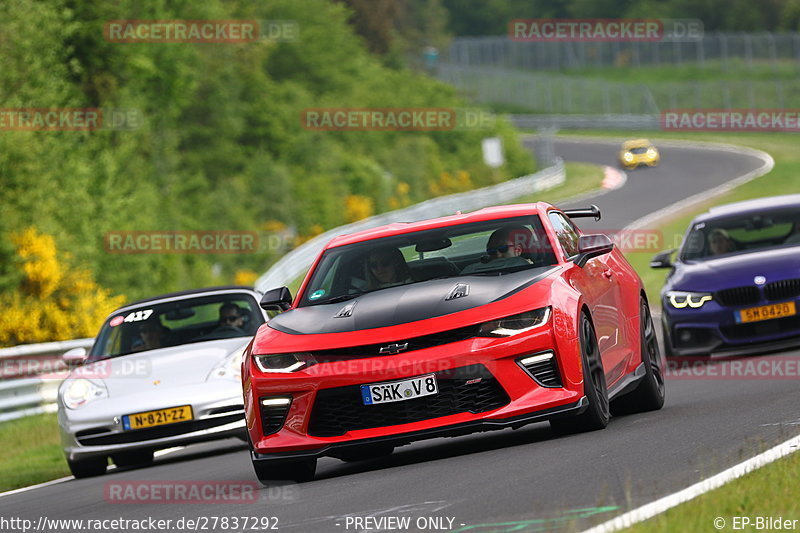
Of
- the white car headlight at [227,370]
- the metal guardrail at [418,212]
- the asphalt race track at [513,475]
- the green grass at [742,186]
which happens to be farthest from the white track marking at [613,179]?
the asphalt race track at [513,475]

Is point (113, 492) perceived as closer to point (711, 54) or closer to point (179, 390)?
point (179, 390)

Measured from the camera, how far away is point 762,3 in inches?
6196

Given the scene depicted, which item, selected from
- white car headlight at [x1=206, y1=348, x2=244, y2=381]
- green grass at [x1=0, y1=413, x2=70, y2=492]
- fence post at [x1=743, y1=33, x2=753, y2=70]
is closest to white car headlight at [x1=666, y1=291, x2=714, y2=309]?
white car headlight at [x1=206, y1=348, x2=244, y2=381]

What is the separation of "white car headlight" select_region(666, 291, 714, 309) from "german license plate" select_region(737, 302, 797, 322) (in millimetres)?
370

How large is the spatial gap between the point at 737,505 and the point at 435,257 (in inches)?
160

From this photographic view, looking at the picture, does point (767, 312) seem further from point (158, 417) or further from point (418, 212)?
point (418, 212)

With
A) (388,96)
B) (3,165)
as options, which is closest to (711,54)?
(388,96)

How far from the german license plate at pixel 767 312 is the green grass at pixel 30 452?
6662 mm

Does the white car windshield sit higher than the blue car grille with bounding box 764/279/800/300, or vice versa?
the white car windshield

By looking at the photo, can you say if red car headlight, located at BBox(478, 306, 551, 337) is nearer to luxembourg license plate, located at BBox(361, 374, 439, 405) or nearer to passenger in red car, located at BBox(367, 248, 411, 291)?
luxembourg license plate, located at BBox(361, 374, 439, 405)

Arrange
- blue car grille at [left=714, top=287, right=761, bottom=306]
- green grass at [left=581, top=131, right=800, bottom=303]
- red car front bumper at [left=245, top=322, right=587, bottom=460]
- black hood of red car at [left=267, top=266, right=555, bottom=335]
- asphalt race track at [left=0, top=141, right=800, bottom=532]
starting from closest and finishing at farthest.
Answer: asphalt race track at [left=0, top=141, right=800, bottom=532] → red car front bumper at [left=245, top=322, right=587, bottom=460] → black hood of red car at [left=267, top=266, right=555, bottom=335] → blue car grille at [left=714, top=287, right=761, bottom=306] → green grass at [left=581, top=131, right=800, bottom=303]

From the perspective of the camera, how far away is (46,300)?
34906mm

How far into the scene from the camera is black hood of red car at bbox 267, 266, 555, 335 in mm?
8625

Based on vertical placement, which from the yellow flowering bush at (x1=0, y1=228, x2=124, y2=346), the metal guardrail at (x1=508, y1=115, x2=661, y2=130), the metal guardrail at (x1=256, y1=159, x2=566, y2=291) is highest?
the yellow flowering bush at (x1=0, y1=228, x2=124, y2=346)
